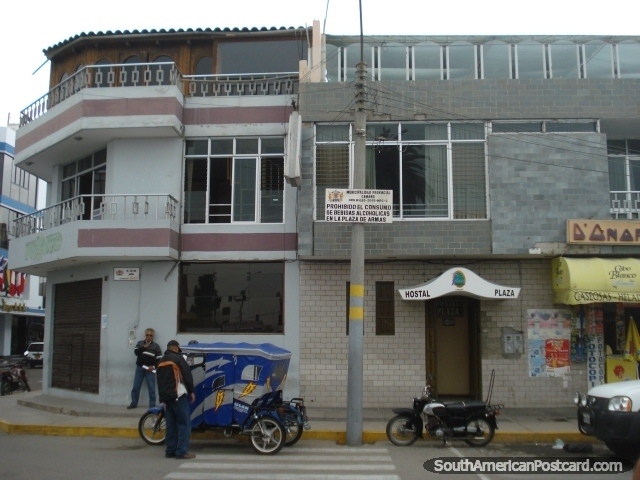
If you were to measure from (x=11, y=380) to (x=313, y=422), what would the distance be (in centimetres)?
1088

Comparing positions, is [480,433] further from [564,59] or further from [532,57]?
[564,59]

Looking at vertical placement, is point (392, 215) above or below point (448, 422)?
above

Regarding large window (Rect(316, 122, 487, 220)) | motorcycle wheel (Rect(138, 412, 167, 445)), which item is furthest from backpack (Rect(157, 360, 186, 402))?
large window (Rect(316, 122, 487, 220))

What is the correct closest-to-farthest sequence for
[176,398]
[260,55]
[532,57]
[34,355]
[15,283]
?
[176,398]
[532,57]
[260,55]
[34,355]
[15,283]

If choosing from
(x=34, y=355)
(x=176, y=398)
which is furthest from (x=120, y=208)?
(x=34, y=355)

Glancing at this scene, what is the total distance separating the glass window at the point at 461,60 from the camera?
16.2m

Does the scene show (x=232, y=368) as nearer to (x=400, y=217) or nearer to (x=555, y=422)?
(x=400, y=217)

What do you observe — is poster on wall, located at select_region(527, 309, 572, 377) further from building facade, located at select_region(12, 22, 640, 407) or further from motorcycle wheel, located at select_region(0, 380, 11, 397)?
motorcycle wheel, located at select_region(0, 380, 11, 397)

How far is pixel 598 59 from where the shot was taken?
16.3 meters

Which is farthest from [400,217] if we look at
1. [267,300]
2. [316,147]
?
[267,300]

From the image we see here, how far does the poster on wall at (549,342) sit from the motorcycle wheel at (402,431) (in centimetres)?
469

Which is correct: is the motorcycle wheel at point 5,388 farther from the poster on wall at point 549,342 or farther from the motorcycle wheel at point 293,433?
the poster on wall at point 549,342

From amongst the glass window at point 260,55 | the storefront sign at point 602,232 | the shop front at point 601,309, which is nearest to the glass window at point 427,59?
the glass window at point 260,55

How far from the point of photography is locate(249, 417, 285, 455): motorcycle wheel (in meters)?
10.6
